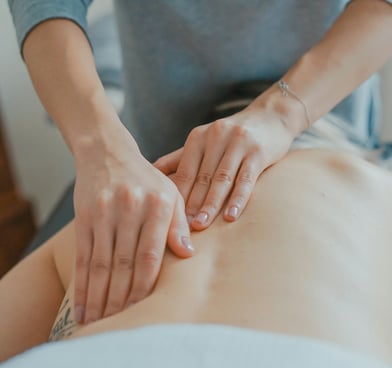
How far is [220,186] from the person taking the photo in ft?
2.84

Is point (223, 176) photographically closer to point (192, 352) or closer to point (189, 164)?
point (189, 164)

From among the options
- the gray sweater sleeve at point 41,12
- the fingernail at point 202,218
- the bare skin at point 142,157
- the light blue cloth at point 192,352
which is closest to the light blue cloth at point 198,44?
the gray sweater sleeve at point 41,12

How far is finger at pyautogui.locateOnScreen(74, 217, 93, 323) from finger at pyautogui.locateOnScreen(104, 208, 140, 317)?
0.03 metres

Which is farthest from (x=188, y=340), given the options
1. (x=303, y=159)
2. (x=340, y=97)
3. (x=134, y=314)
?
(x=340, y=97)

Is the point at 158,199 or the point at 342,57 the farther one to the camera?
the point at 342,57

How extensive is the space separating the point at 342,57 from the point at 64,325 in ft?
2.02

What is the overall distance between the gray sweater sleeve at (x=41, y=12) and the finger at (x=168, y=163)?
0.33 m

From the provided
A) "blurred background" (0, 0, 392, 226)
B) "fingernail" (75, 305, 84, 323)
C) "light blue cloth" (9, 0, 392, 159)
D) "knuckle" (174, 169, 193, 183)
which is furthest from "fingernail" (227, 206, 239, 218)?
"blurred background" (0, 0, 392, 226)

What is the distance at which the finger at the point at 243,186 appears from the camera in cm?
81

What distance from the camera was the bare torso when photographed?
0.64m

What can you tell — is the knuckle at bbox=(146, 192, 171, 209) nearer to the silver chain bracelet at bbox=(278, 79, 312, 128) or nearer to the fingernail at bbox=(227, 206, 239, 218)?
the fingernail at bbox=(227, 206, 239, 218)

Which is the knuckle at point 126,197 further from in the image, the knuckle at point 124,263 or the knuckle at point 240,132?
the knuckle at point 240,132

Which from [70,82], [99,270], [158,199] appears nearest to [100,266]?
[99,270]

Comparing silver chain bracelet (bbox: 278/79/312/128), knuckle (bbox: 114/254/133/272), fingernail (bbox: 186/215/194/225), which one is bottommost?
knuckle (bbox: 114/254/133/272)
